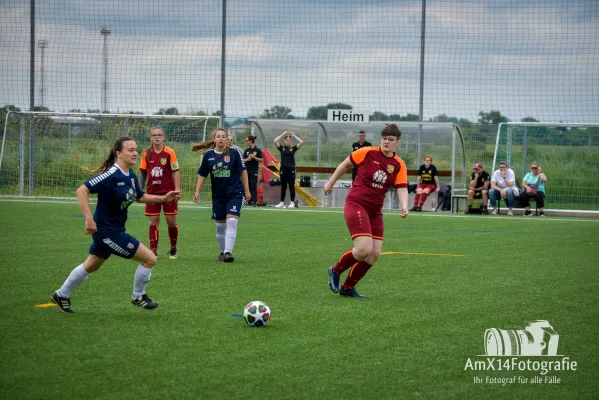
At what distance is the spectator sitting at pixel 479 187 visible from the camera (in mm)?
22484

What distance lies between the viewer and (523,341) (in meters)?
6.28

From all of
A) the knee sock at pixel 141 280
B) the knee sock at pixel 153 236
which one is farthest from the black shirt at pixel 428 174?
the knee sock at pixel 141 280

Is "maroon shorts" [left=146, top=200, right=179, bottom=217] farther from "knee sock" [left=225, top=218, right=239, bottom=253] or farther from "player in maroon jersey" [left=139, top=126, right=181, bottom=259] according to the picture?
"knee sock" [left=225, top=218, right=239, bottom=253]

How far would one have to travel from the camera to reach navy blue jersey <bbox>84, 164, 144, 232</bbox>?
703 centimetres

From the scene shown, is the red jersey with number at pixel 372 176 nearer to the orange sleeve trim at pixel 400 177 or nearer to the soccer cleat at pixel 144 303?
the orange sleeve trim at pixel 400 177

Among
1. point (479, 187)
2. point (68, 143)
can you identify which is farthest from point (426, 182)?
point (68, 143)

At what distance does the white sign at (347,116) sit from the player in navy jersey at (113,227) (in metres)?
16.7

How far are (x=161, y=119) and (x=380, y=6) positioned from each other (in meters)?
7.83

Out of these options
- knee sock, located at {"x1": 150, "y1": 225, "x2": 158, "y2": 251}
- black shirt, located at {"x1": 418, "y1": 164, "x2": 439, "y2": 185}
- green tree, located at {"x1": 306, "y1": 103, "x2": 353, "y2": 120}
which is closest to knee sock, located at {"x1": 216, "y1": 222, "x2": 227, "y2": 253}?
knee sock, located at {"x1": 150, "y1": 225, "x2": 158, "y2": 251}

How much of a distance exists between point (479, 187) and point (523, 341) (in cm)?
1686

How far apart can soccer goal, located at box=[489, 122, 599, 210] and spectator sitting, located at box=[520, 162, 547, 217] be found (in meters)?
1.24

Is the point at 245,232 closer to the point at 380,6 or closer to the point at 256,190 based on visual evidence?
the point at 256,190

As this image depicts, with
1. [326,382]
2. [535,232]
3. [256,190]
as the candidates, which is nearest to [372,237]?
[326,382]

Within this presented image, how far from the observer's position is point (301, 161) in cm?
2511
